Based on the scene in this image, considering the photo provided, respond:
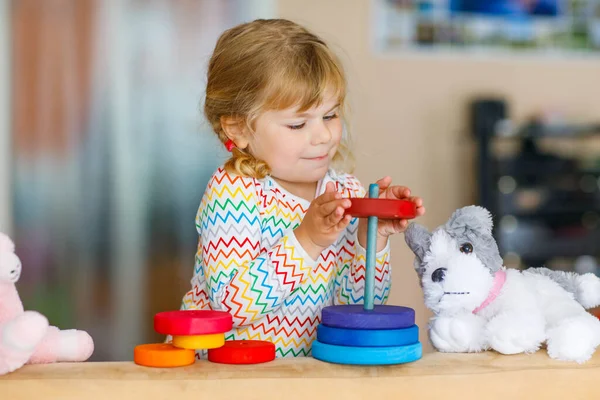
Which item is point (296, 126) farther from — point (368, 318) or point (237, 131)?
point (368, 318)

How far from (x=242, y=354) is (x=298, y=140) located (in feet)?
1.17

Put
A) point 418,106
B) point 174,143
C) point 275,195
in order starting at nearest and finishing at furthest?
point 275,195 < point 174,143 < point 418,106

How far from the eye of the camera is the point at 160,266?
131 inches

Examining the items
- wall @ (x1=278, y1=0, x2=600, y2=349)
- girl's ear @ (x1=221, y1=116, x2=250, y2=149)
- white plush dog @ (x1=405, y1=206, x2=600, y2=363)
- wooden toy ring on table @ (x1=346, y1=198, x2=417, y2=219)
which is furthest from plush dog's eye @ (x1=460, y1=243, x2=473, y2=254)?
wall @ (x1=278, y1=0, x2=600, y2=349)

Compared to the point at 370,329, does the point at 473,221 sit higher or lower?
higher

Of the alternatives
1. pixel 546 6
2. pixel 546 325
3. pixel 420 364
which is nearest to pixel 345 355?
pixel 420 364

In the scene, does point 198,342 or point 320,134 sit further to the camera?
point 320,134

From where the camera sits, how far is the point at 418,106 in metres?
3.43

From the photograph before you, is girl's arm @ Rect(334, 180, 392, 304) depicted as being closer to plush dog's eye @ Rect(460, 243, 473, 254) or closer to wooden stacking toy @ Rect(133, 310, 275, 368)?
plush dog's eye @ Rect(460, 243, 473, 254)

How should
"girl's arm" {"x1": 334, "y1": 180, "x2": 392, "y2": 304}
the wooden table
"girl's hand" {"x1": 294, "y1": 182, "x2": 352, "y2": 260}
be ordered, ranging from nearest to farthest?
the wooden table < "girl's hand" {"x1": 294, "y1": 182, "x2": 352, "y2": 260} < "girl's arm" {"x1": 334, "y1": 180, "x2": 392, "y2": 304}

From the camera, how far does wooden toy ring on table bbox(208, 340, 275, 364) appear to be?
875 mm

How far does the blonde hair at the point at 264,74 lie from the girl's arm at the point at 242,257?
0.16ft

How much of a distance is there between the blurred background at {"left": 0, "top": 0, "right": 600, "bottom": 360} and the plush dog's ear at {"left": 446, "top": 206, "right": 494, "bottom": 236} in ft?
7.10

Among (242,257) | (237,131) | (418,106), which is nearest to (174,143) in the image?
(418,106)
